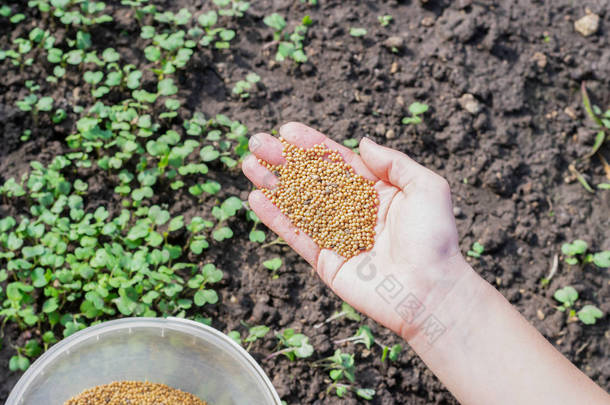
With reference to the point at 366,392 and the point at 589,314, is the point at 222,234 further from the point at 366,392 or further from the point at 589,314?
the point at 589,314

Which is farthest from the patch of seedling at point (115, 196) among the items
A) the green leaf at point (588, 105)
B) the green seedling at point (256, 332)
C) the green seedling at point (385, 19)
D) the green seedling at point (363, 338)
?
the green leaf at point (588, 105)

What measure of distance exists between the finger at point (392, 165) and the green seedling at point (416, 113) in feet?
2.80

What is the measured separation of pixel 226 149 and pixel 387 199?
0.98 meters

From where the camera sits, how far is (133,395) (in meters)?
2.30

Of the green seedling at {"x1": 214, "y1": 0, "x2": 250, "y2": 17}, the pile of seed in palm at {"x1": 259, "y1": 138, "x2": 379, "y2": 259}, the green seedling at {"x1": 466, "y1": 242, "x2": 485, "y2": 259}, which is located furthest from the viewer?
the green seedling at {"x1": 214, "y1": 0, "x2": 250, "y2": 17}

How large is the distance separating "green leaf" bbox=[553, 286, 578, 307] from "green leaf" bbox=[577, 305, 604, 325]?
0.06 meters

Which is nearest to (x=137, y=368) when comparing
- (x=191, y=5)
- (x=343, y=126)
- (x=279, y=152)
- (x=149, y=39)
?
(x=279, y=152)

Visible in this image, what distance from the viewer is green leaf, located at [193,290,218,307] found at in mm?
2594

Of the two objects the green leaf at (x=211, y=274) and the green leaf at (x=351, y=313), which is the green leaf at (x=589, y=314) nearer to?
the green leaf at (x=351, y=313)

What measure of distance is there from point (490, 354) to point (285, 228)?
92 cm

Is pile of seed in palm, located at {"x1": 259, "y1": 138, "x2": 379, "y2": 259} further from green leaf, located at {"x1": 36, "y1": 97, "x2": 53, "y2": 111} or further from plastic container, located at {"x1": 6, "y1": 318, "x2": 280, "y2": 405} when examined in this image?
green leaf, located at {"x1": 36, "y1": 97, "x2": 53, "y2": 111}

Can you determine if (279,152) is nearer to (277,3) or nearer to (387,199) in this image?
(387,199)

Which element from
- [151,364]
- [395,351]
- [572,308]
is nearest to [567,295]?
[572,308]

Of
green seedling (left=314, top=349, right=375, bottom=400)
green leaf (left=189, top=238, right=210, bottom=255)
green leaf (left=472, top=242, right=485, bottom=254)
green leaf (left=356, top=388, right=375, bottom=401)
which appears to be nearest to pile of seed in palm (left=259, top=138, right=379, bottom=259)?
green leaf (left=189, top=238, right=210, bottom=255)
